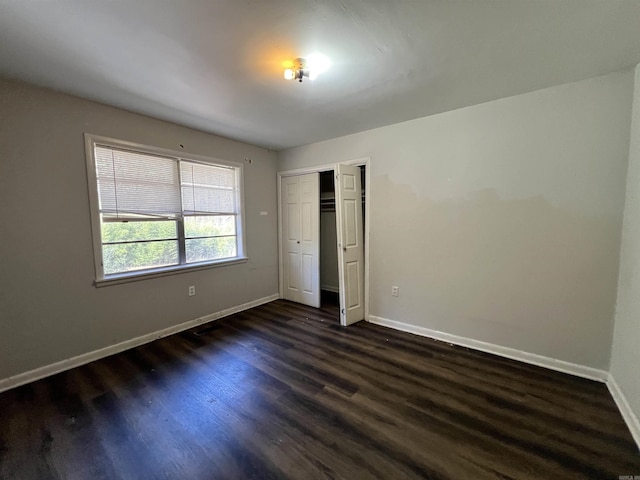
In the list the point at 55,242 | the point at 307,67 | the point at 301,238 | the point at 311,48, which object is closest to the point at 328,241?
the point at 301,238

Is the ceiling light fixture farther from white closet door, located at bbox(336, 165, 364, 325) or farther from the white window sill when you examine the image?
the white window sill

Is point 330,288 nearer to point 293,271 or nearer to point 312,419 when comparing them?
point 293,271

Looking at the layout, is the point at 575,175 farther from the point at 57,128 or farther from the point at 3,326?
the point at 3,326

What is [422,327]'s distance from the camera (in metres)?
3.13

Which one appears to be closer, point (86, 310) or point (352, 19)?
point (352, 19)

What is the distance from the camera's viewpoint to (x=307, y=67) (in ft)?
6.28

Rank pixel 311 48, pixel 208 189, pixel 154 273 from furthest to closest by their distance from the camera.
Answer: pixel 208 189 → pixel 154 273 → pixel 311 48

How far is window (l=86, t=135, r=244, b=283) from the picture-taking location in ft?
8.82

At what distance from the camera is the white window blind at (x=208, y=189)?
337 centimetres

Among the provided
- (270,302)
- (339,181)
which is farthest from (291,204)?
(270,302)

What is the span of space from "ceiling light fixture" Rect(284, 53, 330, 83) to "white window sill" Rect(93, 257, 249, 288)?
8.27 feet

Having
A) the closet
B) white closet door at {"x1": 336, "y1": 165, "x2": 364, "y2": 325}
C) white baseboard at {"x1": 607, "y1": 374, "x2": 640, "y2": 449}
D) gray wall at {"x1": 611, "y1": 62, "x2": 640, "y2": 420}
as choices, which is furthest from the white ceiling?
white baseboard at {"x1": 607, "y1": 374, "x2": 640, "y2": 449}

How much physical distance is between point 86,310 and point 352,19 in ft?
10.9

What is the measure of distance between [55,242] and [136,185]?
897 millimetres
